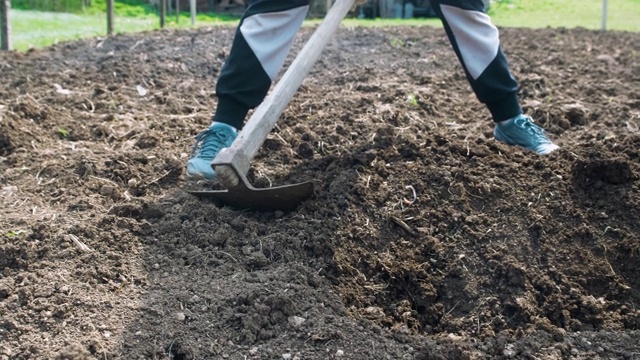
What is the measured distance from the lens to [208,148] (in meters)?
3.83

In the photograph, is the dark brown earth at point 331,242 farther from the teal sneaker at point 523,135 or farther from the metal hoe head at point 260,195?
the teal sneaker at point 523,135

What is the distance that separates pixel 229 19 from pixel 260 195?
12.5 metres

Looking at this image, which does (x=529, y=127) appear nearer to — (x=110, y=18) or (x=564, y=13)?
(x=110, y=18)

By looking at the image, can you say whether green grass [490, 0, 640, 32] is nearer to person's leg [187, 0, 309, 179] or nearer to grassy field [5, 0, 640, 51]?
grassy field [5, 0, 640, 51]

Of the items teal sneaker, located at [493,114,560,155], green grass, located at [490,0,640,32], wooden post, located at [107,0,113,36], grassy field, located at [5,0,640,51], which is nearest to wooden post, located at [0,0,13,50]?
grassy field, located at [5,0,640,51]

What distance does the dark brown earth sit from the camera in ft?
8.68

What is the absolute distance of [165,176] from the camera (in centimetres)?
380

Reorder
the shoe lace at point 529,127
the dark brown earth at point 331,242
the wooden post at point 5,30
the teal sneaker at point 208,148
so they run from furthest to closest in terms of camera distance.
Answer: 1. the wooden post at point 5,30
2. the shoe lace at point 529,127
3. the teal sneaker at point 208,148
4. the dark brown earth at point 331,242

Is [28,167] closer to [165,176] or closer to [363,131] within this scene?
[165,176]

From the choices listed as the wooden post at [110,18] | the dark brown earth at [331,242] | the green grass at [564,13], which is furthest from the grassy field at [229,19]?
the dark brown earth at [331,242]

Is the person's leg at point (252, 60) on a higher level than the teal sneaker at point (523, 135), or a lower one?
higher

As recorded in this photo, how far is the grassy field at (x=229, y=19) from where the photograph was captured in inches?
404

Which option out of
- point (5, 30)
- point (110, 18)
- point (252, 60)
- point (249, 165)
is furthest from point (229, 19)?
point (249, 165)

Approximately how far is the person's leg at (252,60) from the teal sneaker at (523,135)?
109cm
